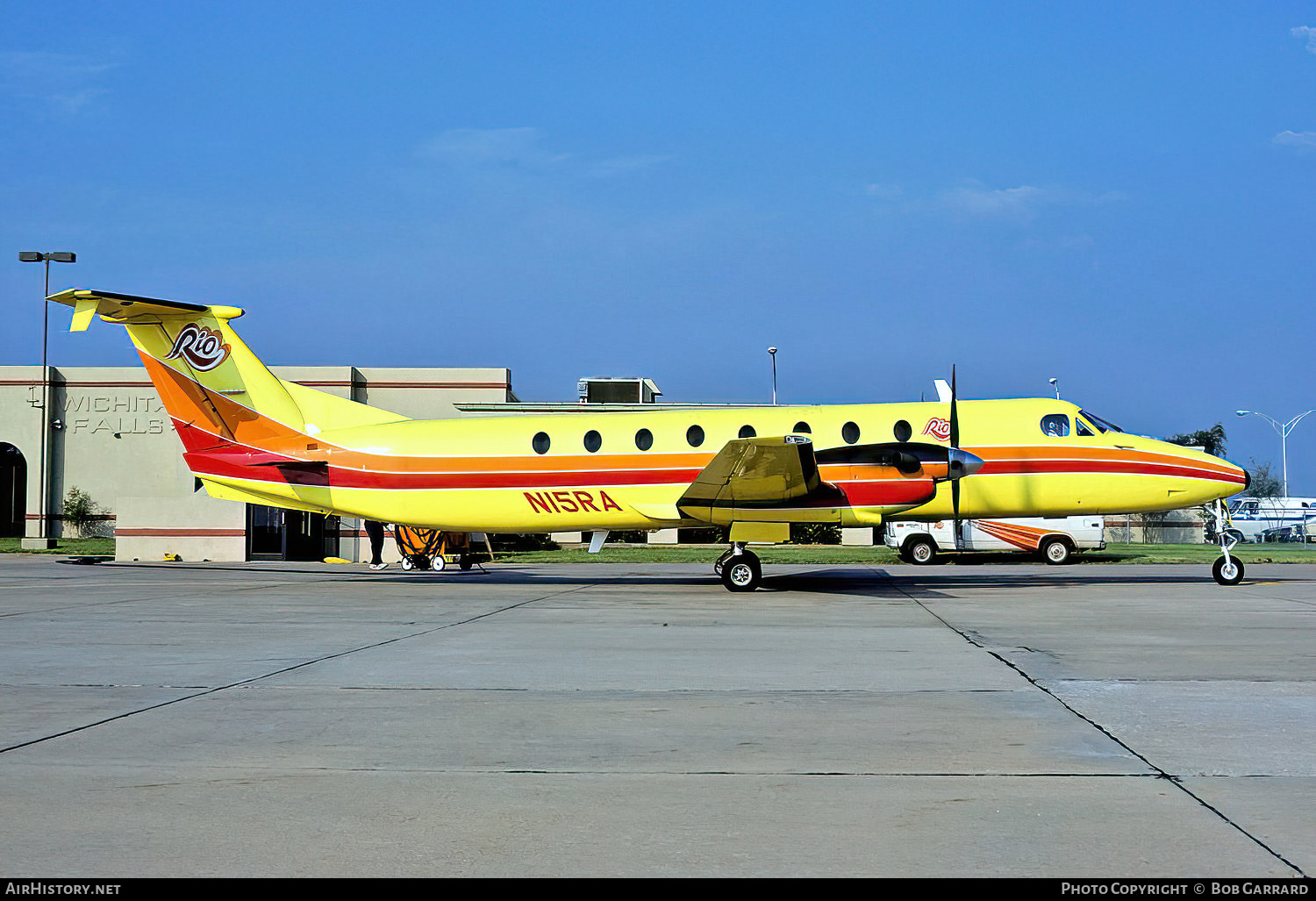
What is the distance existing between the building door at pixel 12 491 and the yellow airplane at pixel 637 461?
4142 cm

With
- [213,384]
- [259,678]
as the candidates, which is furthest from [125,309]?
[259,678]

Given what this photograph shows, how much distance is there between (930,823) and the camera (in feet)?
15.7

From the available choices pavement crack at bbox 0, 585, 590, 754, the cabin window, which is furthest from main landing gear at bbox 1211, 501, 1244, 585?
pavement crack at bbox 0, 585, 590, 754

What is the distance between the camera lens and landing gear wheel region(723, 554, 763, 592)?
19844mm

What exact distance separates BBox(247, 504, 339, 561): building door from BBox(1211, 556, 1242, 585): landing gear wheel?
3115cm

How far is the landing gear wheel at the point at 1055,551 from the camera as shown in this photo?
33.6 meters

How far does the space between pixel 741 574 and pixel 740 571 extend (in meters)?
0.06

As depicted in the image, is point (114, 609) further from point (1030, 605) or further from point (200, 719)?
point (1030, 605)

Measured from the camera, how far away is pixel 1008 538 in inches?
1378

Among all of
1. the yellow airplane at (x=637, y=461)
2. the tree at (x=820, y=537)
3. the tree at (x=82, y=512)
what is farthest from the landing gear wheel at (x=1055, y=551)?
the tree at (x=82, y=512)

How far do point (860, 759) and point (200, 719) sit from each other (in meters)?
4.72

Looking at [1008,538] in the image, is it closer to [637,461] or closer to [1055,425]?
[1055,425]

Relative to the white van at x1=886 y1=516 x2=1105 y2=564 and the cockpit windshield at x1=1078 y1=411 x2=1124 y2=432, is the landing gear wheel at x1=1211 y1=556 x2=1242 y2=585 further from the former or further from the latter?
the white van at x1=886 y1=516 x2=1105 y2=564

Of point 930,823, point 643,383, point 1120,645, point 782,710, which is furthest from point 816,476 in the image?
point 643,383
